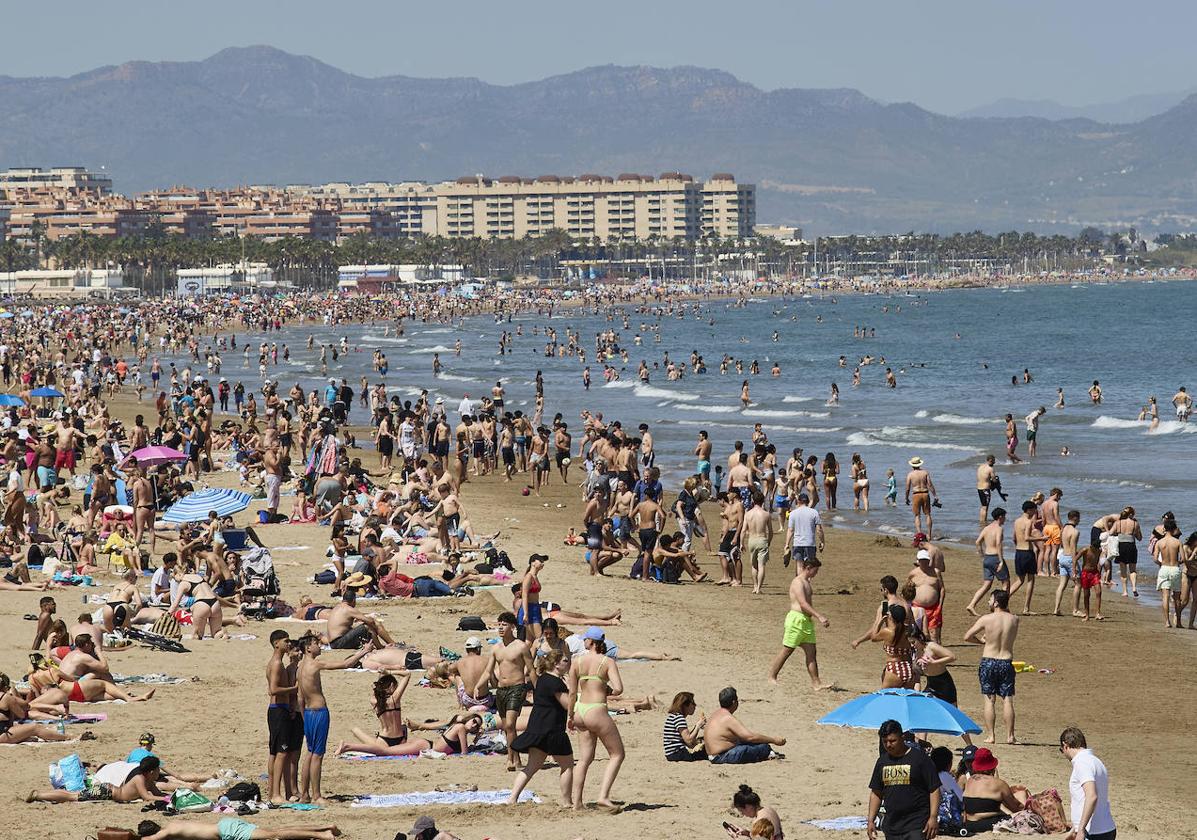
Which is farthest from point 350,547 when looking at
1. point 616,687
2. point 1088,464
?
point 1088,464

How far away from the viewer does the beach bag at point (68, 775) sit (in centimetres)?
1116

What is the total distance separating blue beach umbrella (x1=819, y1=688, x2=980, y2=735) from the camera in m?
10.7

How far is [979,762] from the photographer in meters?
11.0

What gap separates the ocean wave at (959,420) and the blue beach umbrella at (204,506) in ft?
91.3

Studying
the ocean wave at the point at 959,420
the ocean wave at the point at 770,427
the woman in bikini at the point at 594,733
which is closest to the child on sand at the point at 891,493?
the ocean wave at the point at 770,427

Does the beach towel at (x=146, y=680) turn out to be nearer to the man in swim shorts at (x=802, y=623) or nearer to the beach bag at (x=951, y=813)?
the man in swim shorts at (x=802, y=623)

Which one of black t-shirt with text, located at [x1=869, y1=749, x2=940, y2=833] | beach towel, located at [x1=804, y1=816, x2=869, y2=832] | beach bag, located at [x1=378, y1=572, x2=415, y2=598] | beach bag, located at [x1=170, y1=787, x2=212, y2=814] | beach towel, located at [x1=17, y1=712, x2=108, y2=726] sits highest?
black t-shirt with text, located at [x1=869, y1=749, x2=940, y2=833]

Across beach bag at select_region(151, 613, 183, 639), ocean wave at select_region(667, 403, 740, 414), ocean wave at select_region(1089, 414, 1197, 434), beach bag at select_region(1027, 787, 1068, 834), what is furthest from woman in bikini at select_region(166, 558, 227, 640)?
ocean wave at select_region(667, 403, 740, 414)

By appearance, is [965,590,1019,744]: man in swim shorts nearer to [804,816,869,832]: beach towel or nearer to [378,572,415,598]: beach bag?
[804,816,869,832]: beach towel

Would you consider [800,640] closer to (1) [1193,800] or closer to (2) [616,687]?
(2) [616,687]

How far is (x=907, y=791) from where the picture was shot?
8719 mm

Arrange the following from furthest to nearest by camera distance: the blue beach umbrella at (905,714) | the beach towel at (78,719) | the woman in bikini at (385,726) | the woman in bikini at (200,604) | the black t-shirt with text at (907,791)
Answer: the woman in bikini at (200,604) → the beach towel at (78,719) → the woman in bikini at (385,726) → the blue beach umbrella at (905,714) → the black t-shirt with text at (907,791)

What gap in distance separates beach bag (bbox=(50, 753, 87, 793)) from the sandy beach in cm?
24

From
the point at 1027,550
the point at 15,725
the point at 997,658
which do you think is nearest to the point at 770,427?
the point at 1027,550
